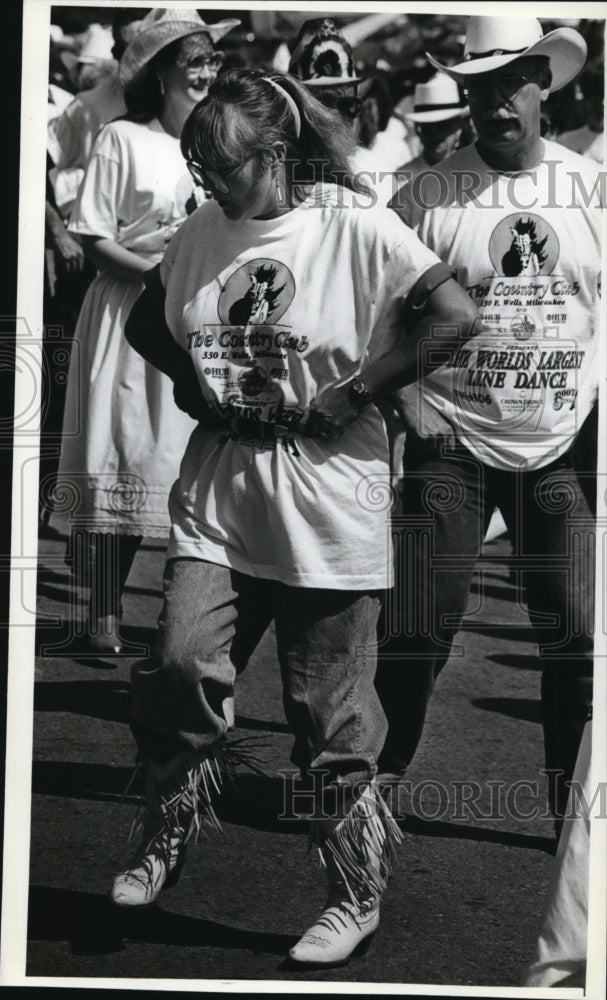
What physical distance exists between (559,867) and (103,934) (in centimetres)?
101

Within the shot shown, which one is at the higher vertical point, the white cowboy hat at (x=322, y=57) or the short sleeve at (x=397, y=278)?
the white cowboy hat at (x=322, y=57)

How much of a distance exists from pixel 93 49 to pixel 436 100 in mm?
755

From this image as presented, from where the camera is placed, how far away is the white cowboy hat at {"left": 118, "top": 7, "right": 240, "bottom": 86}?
3398 millimetres

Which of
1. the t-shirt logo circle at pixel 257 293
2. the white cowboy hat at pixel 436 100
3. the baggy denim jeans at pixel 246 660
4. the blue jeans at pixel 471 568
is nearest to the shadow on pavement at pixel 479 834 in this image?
the blue jeans at pixel 471 568

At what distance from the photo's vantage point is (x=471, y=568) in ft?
11.4

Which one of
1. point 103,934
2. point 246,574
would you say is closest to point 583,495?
point 246,574

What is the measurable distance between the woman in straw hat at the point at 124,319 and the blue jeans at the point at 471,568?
0.57 metres

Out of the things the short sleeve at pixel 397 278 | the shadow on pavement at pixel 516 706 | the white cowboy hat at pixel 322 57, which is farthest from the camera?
the shadow on pavement at pixel 516 706

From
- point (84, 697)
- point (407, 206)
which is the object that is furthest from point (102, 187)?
point (84, 697)

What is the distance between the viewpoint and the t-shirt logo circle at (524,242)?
11.2 ft

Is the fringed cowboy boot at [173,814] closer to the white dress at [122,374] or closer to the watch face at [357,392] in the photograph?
the white dress at [122,374]

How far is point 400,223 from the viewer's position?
3.32 metres

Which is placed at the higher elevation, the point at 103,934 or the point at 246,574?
the point at 246,574

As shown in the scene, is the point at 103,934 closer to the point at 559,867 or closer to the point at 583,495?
the point at 559,867
